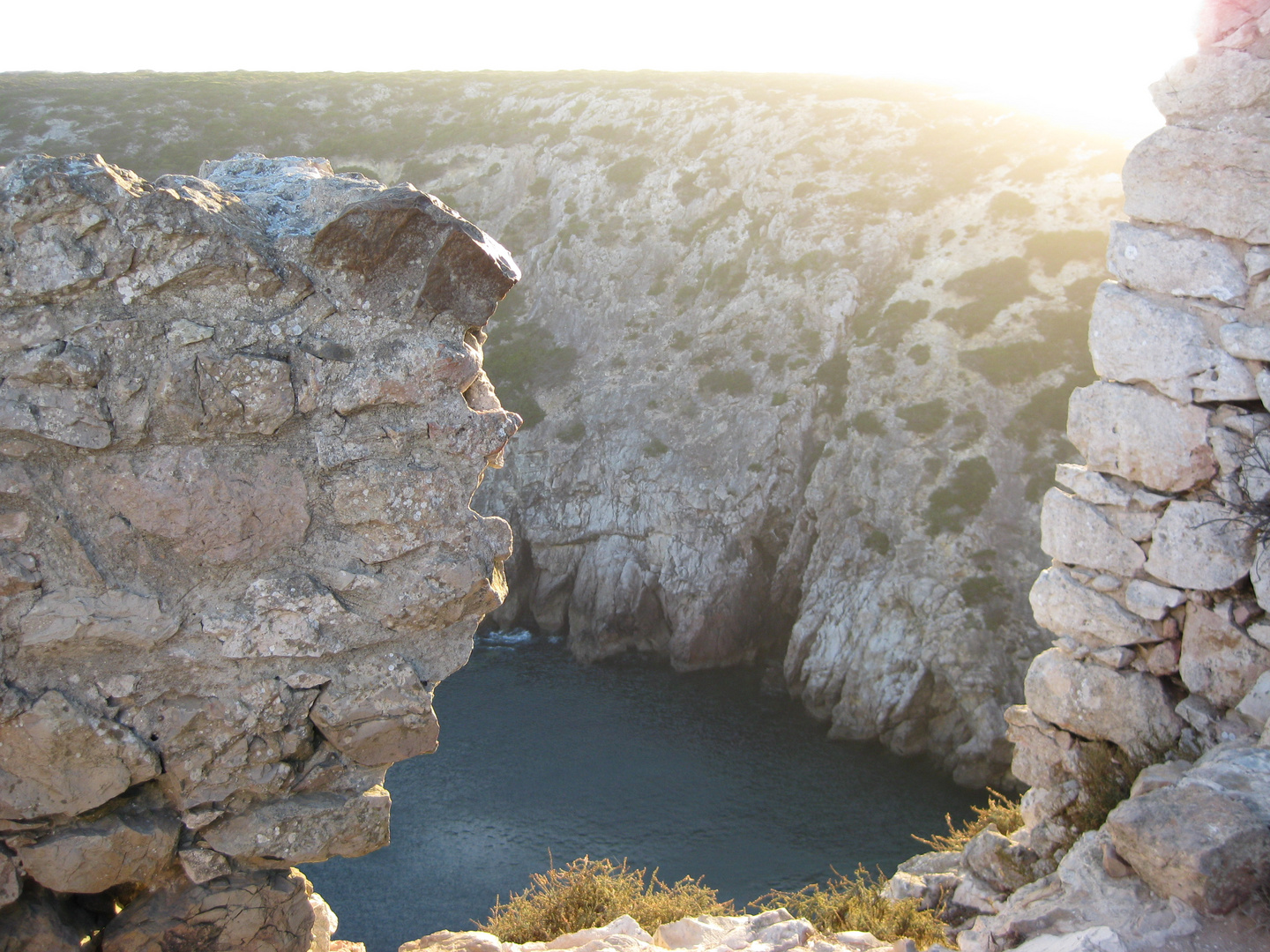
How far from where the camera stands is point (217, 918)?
234 inches

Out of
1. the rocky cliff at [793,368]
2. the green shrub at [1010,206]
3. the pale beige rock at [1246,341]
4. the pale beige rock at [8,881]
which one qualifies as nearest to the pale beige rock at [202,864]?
the pale beige rock at [8,881]

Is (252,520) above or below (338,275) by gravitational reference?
below

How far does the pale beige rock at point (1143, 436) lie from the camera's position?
788 centimetres

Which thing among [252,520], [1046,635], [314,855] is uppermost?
[252,520]

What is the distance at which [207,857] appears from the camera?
19.2 ft

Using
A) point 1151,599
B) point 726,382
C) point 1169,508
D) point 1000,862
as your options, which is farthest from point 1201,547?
point 726,382

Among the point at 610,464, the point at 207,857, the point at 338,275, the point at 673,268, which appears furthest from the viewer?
the point at 673,268

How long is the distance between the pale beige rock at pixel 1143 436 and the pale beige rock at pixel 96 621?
318 inches

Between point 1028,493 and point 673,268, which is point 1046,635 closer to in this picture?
point 1028,493

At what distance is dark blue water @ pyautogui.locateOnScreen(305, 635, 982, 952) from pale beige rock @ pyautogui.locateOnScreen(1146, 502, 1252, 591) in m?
19.1

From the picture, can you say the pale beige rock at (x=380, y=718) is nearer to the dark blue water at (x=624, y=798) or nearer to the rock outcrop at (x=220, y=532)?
the rock outcrop at (x=220, y=532)

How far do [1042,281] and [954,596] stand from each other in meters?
15.3

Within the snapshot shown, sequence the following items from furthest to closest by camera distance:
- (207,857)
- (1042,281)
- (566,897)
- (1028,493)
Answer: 1. (1042,281)
2. (1028,493)
3. (566,897)
4. (207,857)

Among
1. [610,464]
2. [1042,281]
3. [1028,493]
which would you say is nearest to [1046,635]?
[1028,493]
